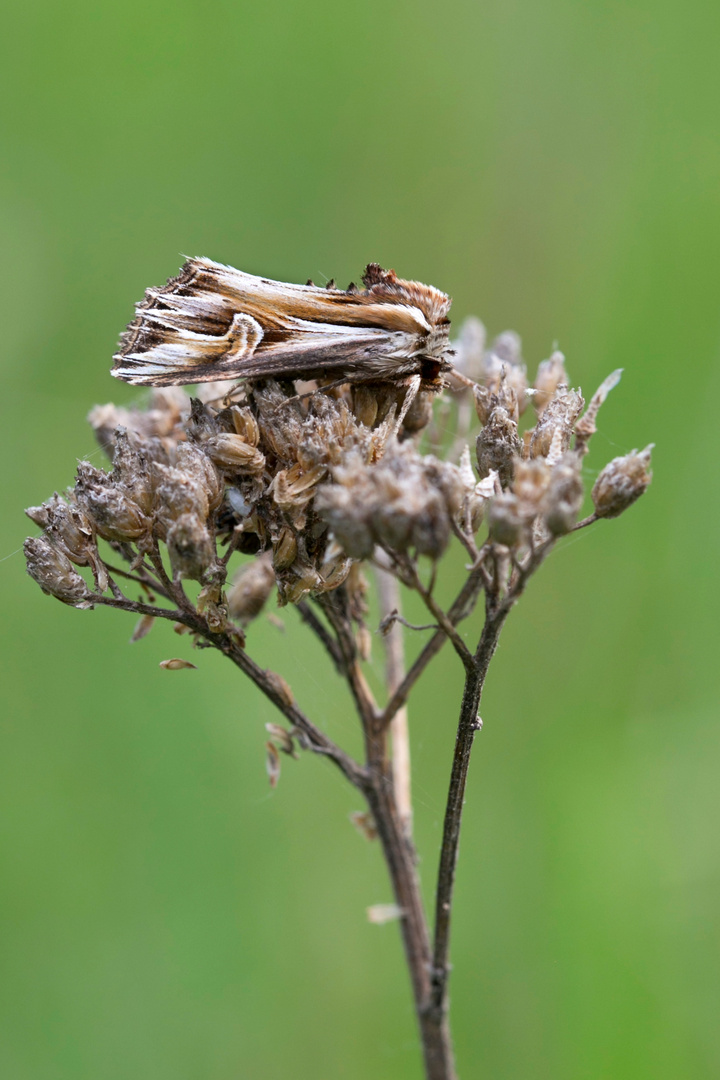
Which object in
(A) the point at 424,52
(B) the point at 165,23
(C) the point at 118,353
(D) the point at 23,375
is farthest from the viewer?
(A) the point at 424,52

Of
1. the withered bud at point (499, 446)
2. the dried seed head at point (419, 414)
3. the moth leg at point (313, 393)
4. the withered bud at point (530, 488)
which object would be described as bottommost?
the withered bud at point (530, 488)

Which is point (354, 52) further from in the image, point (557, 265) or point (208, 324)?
point (208, 324)

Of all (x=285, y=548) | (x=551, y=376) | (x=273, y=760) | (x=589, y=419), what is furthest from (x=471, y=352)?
(x=273, y=760)

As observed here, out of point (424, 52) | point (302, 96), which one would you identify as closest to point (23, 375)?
point (302, 96)

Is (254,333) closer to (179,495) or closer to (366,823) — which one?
(179,495)

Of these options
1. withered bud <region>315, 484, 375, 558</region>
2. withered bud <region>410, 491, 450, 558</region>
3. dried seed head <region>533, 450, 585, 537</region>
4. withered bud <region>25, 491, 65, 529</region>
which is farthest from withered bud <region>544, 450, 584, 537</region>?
withered bud <region>25, 491, 65, 529</region>

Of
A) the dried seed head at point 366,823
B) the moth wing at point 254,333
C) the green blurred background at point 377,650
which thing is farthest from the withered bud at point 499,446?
the dried seed head at point 366,823

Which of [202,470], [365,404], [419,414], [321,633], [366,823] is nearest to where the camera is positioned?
[202,470]

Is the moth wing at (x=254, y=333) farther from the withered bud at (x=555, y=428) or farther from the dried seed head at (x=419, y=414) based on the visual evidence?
the withered bud at (x=555, y=428)
